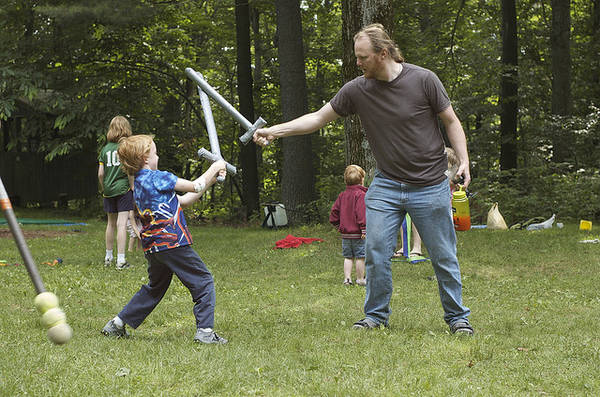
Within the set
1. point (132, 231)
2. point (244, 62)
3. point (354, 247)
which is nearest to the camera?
point (354, 247)

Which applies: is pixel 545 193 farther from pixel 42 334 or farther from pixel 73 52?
pixel 42 334

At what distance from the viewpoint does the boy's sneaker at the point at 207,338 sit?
516cm

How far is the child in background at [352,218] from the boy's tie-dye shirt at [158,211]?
3.32 m

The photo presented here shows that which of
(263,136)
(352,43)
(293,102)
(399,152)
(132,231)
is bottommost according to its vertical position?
(132,231)

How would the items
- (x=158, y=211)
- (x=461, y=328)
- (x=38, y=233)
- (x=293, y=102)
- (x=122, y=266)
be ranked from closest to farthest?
(x=158, y=211) < (x=461, y=328) < (x=122, y=266) < (x=38, y=233) < (x=293, y=102)

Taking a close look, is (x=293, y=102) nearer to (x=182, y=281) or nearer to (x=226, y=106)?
(x=226, y=106)

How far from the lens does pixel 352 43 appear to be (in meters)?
11.4

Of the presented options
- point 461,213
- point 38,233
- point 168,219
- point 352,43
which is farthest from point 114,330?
point 38,233

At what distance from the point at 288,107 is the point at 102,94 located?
5503 millimetres

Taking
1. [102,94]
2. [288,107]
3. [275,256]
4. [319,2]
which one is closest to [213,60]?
[319,2]

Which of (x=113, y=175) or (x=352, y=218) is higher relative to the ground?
(x=113, y=175)

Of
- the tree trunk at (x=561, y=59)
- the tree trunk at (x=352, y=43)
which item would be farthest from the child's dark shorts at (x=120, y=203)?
the tree trunk at (x=561, y=59)

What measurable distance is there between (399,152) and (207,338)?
1.83 metres

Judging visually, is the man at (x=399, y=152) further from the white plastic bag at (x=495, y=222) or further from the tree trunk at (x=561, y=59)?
the tree trunk at (x=561, y=59)
